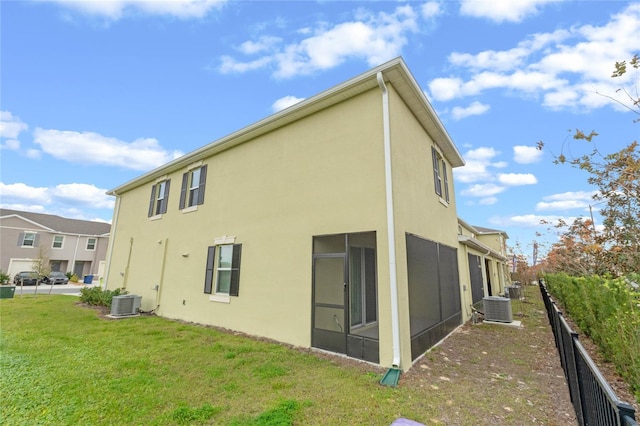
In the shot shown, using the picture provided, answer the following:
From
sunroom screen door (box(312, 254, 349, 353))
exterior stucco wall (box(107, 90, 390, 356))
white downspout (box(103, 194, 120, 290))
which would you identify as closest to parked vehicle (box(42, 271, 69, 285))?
white downspout (box(103, 194, 120, 290))

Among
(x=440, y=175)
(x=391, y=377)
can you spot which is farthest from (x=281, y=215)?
(x=440, y=175)

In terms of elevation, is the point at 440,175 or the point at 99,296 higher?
the point at 440,175

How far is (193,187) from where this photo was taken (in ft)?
34.9

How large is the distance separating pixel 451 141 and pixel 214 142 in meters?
8.26

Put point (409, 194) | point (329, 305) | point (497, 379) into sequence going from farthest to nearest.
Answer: point (409, 194) → point (329, 305) → point (497, 379)

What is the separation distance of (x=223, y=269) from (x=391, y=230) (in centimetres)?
583

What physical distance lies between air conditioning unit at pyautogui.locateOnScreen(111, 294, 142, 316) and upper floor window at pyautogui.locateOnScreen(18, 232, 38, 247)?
101ft

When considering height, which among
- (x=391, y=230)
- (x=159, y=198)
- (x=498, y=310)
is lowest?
(x=498, y=310)

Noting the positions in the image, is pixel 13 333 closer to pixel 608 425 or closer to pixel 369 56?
pixel 608 425

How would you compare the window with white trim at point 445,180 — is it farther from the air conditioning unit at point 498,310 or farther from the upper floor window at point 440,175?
the air conditioning unit at point 498,310

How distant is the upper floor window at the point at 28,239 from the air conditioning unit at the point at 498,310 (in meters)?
42.6

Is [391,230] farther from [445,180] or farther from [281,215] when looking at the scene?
[445,180]

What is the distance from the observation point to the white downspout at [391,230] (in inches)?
195

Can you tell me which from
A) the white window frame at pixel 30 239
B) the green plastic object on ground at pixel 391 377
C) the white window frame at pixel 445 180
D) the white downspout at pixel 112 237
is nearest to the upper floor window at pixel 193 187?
the white downspout at pixel 112 237
